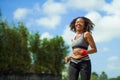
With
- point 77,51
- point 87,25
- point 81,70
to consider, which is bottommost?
point 81,70

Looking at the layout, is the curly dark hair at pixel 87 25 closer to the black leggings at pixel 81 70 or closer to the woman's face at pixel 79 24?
the woman's face at pixel 79 24

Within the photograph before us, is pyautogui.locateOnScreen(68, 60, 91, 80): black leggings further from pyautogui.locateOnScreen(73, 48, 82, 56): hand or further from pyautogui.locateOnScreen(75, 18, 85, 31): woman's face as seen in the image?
pyautogui.locateOnScreen(75, 18, 85, 31): woman's face

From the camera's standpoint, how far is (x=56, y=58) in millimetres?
36719

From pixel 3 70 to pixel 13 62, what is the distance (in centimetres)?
109

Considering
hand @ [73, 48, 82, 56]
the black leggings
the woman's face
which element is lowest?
the black leggings

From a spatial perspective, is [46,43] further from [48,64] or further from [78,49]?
[78,49]

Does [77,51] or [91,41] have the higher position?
[91,41]

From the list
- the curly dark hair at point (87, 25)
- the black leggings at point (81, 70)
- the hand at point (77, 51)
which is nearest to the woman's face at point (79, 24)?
the curly dark hair at point (87, 25)

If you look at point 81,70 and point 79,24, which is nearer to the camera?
point 81,70

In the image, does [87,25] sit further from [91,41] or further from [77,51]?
[77,51]

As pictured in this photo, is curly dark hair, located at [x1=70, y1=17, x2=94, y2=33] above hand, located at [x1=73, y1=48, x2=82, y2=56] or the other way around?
above

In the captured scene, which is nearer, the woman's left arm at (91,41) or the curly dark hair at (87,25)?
the woman's left arm at (91,41)

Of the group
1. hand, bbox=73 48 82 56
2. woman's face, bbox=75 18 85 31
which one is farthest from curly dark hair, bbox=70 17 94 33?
hand, bbox=73 48 82 56

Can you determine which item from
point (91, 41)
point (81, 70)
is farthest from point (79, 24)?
point (81, 70)
